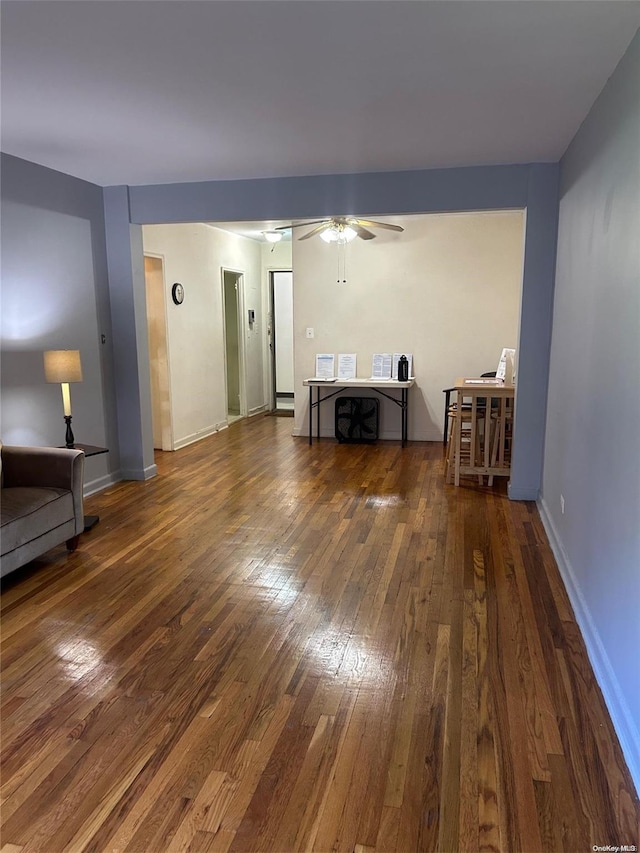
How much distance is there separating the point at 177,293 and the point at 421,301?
108 inches

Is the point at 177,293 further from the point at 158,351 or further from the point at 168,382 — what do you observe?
the point at 168,382

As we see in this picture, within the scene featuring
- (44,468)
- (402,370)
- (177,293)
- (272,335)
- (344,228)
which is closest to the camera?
(44,468)

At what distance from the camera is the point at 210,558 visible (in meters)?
3.46

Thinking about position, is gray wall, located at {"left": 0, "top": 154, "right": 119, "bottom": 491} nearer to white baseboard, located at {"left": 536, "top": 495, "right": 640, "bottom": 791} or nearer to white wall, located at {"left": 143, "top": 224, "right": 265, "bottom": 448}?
white wall, located at {"left": 143, "top": 224, "right": 265, "bottom": 448}

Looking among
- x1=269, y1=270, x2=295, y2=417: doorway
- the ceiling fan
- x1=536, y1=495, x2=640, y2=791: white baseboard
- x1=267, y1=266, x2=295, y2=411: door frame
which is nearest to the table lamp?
the ceiling fan

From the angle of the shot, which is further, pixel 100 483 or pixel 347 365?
pixel 347 365

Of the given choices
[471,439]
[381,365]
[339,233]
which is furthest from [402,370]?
[471,439]

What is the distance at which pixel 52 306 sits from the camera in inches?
167

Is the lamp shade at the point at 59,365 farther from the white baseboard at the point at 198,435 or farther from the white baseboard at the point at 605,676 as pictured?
the white baseboard at the point at 605,676

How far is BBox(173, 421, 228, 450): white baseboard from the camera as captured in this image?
21.2 ft

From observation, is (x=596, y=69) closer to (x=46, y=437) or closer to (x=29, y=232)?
(x=29, y=232)

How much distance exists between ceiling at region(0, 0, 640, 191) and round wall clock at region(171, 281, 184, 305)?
7.41 feet

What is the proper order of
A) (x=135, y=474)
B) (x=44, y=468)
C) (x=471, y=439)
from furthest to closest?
(x=135, y=474)
(x=471, y=439)
(x=44, y=468)

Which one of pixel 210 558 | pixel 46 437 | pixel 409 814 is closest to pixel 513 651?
pixel 409 814
